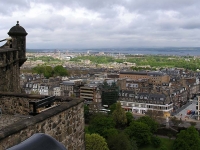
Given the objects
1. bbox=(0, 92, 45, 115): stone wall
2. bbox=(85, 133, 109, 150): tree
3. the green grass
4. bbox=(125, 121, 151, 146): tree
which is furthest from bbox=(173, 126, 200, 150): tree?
bbox=(0, 92, 45, 115): stone wall

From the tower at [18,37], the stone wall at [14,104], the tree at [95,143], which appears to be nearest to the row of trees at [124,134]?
the tree at [95,143]

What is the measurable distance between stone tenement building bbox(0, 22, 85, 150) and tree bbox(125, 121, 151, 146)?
83.8ft

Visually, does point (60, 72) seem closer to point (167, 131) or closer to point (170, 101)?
point (170, 101)

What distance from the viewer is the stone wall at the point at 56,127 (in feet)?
12.1

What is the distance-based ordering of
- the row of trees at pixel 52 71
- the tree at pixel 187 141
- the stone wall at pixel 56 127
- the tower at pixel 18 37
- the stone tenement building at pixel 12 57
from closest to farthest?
1. the stone wall at pixel 56 127
2. the stone tenement building at pixel 12 57
3. the tower at pixel 18 37
4. the tree at pixel 187 141
5. the row of trees at pixel 52 71

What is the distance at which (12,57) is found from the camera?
403 inches

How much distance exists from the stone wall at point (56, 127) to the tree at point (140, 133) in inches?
1104

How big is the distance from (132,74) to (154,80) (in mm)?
10986

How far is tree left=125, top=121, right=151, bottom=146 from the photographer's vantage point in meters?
33.1

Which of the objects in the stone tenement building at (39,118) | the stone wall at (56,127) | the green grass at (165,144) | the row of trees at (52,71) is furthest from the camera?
the row of trees at (52,71)

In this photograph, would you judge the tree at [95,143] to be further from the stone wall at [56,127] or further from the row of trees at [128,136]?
the stone wall at [56,127]

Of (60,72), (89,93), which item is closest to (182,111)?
(89,93)

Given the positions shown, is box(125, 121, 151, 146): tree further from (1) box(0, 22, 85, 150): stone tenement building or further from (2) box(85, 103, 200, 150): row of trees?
(1) box(0, 22, 85, 150): stone tenement building

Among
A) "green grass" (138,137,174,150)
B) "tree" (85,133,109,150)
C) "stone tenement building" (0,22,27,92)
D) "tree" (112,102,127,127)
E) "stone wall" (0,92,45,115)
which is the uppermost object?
"stone tenement building" (0,22,27,92)
